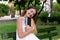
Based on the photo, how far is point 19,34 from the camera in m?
4.57

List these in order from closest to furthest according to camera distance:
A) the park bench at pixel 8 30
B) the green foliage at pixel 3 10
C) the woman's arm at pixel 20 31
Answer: the woman's arm at pixel 20 31
the park bench at pixel 8 30
the green foliage at pixel 3 10

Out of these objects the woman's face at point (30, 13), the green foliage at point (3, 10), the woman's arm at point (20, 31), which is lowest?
the green foliage at point (3, 10)

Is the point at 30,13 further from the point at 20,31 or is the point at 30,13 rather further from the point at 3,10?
the point at 3,10

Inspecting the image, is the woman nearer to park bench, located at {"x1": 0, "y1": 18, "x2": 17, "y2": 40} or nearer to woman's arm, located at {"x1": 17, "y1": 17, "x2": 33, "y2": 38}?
woman's arm, located at {"x1": 17, "y1": 17, "x2": 33, "y2": 38}

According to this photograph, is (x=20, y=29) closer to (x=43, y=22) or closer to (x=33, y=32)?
(x=33, y=32)

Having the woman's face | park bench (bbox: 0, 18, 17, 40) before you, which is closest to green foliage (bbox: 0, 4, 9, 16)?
park bench (bbox: 0, 18, 17, 40)

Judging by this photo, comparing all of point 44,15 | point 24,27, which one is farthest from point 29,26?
point 44,15

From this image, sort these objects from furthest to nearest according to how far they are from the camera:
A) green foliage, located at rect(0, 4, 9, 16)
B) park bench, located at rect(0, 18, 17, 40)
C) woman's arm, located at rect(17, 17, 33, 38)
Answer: green foliage, located at rect(0, 4, 9, 16), park bench, located at rect(0, 18, 17, 40), woman's arm, located at rect(17, 17, 33, 38)

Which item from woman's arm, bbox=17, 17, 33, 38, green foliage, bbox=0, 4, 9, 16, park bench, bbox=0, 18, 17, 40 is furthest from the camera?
green foliage, bbox=0, 4, 9, 16

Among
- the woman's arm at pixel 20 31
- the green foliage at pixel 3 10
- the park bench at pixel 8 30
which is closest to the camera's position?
the woman's arm at pixel 20 31

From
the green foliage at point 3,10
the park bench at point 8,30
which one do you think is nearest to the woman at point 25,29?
the park bench at point 8,30

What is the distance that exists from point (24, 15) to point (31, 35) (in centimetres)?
40

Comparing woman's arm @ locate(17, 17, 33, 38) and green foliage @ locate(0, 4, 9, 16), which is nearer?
woman's arm @ locate(17, 17, 33, 38)

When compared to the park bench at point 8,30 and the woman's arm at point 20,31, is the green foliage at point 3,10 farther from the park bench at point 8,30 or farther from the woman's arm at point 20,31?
the woman's arm at point 20,31
